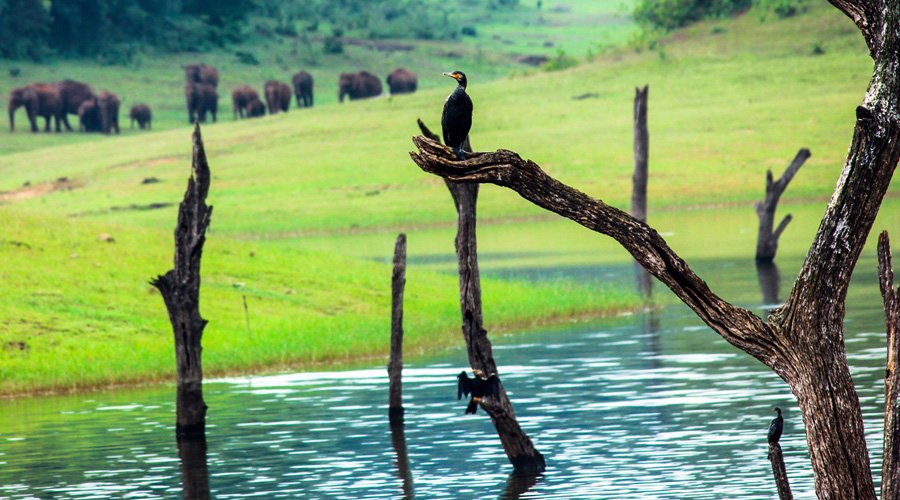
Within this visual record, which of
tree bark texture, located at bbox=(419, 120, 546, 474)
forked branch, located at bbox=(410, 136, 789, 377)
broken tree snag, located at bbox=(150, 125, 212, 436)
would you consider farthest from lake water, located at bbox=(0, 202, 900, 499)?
forked branch, located at bbox=(410, 136, 789, 377)

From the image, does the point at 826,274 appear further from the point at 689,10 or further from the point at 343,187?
the point at 689,10

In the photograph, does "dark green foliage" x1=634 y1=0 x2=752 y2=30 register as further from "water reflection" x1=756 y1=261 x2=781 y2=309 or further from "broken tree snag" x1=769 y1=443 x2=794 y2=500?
"broken tree snag" x1=769 y1=443 x2=794 y2=500

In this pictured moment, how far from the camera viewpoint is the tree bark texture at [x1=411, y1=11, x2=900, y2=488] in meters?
12.0

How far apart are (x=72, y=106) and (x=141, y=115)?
391 cm

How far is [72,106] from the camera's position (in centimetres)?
9762

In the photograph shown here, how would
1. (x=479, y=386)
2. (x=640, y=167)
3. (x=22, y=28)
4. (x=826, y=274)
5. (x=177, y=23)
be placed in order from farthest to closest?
(x=177, y=23) < (x=22, y=28) < (x=640, y=167) < (x=479, y=386) < (x=826, y=274)

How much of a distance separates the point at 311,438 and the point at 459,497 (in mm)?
4835

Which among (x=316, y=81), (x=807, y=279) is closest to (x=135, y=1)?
(x=316, y=81)

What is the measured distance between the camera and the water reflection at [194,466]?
20.3 meters

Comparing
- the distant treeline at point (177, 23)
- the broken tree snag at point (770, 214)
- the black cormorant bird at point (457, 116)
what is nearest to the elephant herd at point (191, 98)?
the distant treeline at point (177, 23)

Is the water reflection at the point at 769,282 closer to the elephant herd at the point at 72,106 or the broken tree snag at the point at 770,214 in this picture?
the broken tree snag at the point at 770,214

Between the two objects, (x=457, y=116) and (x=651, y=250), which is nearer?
(x=651, y=250)

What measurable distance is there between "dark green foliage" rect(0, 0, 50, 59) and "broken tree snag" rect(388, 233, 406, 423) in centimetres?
8709

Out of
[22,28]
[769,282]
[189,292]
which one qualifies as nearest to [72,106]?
[22,28]
